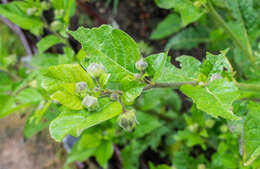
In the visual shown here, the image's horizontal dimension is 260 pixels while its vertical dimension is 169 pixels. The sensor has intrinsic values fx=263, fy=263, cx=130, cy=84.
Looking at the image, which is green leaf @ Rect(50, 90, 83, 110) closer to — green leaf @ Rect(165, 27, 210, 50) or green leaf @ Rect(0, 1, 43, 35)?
green leaf @ Rect(0, 1, 43, 35)

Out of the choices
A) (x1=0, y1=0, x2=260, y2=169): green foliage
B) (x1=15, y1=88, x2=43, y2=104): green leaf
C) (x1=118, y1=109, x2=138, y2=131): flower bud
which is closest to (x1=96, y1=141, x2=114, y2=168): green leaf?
(x1=0, y1=0, x2=260, y2=169): green foliage

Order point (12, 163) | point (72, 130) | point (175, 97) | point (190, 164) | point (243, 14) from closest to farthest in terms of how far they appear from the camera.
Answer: point (72, 130)
point (243, 14)
point (190, 164)
point (175, 97)
point (12, 163)

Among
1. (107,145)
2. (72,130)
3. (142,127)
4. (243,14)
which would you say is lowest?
(107,145)

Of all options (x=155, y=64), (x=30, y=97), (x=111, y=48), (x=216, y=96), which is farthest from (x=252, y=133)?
(x=30, y=97)

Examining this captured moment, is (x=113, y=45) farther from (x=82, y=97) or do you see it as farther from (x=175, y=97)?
(x=175, y=97)

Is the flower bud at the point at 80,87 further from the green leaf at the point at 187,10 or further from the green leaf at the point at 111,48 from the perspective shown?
the green leaf at the point at 187,10

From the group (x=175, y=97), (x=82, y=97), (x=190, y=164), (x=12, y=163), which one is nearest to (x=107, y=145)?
(x=190, y=164)

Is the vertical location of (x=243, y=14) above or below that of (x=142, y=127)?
above

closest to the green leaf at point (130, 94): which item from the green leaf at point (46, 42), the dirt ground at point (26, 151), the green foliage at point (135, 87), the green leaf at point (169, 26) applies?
the green foliage at point (135, 87)
